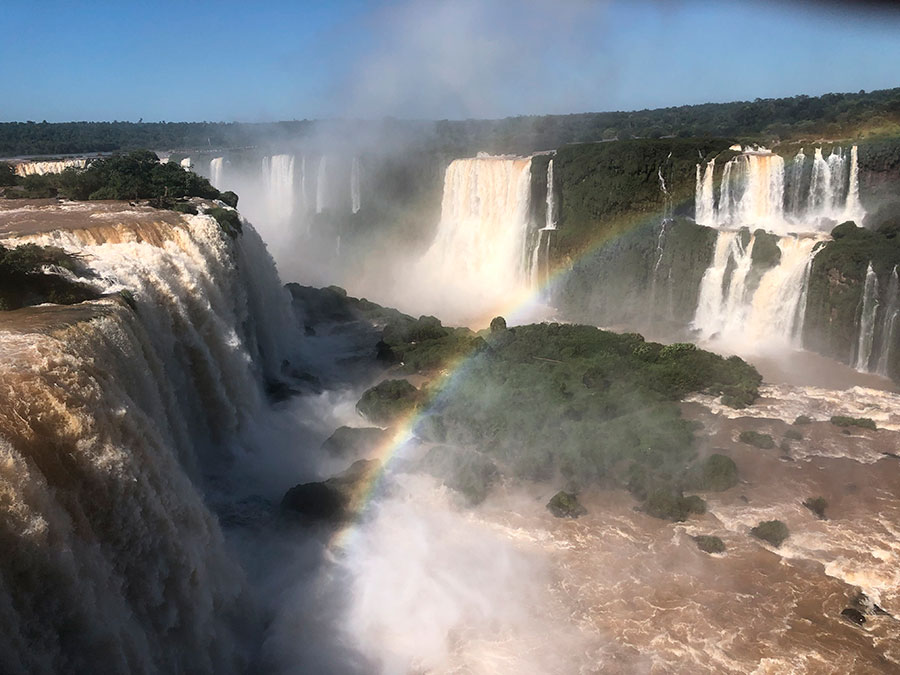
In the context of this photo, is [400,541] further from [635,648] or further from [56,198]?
[56,198]

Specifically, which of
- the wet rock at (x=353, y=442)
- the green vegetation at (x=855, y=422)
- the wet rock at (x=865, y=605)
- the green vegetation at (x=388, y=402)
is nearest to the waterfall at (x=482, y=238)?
the green vegetation at (x=388, y=402)

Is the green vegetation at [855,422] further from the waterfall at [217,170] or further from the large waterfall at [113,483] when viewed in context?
the waterfall at [217,170]

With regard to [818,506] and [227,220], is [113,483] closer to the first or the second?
[818,506]

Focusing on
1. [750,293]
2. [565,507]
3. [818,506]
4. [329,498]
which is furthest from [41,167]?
[818,506]

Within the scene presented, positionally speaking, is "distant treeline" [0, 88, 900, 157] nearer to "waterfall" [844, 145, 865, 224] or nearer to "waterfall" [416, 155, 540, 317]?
"waterfall" [844, 145, 865, 224]

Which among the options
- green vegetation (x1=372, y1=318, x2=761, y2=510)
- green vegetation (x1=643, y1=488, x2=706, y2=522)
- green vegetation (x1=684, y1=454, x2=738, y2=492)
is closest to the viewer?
green vegetation (x1=643, y1=488, x2=706, y2=522)

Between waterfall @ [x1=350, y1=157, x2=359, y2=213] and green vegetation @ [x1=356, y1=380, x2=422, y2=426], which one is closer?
green vegetation @ [x1=356, y1=380, x2=422, y2=426]

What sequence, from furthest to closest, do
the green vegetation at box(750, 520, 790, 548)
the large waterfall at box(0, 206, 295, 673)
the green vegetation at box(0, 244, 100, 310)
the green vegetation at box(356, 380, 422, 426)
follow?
the green vegetation at box(356, 380, 422, 426) → the green vegetation at box(750, 520, 790, 548) → the green vegetation at box(0, 244, 100, 310) → the large waterfall at box(0, 206, 295, 673)

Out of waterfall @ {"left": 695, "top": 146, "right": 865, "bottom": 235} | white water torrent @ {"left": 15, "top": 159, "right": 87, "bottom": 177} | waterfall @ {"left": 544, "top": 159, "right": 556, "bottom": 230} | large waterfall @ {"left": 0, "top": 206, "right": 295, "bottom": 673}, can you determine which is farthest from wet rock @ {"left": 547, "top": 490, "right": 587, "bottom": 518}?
white water torrent @ {"left": 15, "top": 159, "right": 87, "bottom": 177}
